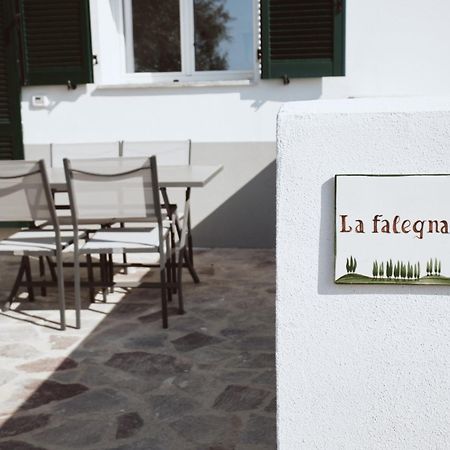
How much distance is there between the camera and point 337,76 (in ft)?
17.5

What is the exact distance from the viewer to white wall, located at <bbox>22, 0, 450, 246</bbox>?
5328 millimetres

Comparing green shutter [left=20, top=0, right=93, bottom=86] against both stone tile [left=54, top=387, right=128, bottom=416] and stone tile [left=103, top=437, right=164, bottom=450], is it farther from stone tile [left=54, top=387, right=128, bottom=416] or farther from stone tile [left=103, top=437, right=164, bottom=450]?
Answer: stone tile [left=103, top=437, right=164, bottom=450]

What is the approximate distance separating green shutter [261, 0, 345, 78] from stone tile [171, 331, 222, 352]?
262 centimetres

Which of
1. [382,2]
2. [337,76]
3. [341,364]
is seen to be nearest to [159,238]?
[341,364]

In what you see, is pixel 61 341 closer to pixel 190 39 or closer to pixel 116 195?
pixel 116 195

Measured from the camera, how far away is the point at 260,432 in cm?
247

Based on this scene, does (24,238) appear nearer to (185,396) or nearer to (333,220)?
(185,396)

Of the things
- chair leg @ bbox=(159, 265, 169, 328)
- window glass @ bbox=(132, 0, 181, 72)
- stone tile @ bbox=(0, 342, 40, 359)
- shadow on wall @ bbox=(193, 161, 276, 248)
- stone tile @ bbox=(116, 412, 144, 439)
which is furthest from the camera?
window glass @ bbox=(132, 0, 181, 72)

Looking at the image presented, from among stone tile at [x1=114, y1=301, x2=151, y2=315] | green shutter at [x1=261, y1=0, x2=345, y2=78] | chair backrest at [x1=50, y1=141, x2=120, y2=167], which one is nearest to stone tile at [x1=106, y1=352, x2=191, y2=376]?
stone tile at [x1=114, y1=301, x2=151, y2=315]

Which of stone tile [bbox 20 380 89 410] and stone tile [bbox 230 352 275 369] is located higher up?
stone tile [bbox 20 380 89 410]

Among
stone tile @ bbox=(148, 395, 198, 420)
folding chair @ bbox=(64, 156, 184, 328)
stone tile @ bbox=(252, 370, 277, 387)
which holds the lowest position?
stone tile @ bbox=(252, 370, 277, 387)

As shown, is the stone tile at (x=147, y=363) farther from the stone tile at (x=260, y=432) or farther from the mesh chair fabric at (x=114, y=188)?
the mesh chair fabric at (x=114, y=188)

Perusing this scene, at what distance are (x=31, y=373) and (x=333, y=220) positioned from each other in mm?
2016

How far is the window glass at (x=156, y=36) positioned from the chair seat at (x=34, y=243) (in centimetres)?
246
